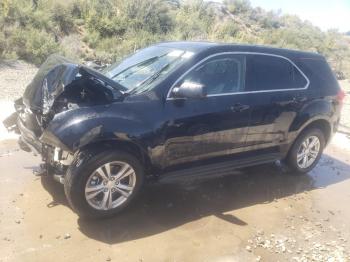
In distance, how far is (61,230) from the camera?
175 inches

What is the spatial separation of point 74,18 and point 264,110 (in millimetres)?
13811

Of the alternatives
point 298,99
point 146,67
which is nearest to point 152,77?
point 146,67

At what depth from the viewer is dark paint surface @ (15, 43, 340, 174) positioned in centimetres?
435

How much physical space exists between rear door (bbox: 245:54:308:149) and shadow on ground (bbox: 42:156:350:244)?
71 centimetres

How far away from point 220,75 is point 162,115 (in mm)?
1087

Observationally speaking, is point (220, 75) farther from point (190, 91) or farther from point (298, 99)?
point (298, 99)

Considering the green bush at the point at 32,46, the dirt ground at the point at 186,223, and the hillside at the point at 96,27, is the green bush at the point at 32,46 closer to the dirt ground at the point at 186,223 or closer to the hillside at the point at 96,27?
the hillside at the point at 96,27

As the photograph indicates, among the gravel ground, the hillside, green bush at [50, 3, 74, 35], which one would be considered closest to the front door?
the gravel ground

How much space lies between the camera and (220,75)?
5.32 meters

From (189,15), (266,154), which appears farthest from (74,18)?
(266,154)

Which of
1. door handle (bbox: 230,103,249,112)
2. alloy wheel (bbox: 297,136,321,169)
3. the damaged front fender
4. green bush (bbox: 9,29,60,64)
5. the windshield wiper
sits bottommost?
green bush (bbox: 9,29,60,64)

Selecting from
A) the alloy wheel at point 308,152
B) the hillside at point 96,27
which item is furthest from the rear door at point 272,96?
the hillside at point 96,27

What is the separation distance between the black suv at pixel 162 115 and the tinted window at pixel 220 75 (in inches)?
0.5

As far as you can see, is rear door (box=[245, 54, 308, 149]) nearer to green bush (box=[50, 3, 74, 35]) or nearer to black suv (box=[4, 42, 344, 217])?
black suv (box=[4, 42, 344, 217])
